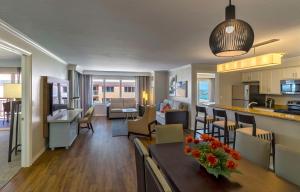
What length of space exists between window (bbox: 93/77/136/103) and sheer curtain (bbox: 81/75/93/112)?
47 cm

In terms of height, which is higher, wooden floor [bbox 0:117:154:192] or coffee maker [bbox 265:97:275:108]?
coffee maker [bbox 265:97:275:108]

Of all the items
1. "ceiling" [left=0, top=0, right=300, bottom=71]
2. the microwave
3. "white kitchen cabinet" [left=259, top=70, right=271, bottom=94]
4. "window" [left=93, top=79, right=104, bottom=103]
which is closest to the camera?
"ceiling" [left=0, top=0, right=300, bottom=71]

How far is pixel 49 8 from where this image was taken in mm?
2070

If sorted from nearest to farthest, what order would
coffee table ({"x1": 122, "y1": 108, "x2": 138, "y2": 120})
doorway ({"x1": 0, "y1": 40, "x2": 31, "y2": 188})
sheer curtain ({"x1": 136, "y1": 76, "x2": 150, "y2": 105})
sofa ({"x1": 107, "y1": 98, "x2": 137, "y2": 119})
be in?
doorway ({"x1": 0, "y1": 40, "x2": 31, "y2": 188}) → coffee table ({"x1": 122, "y1": 108, "x2": 138, "y2": 120}) → sofa ({"x1": 107, "y1": 98, "x2": 137, "y2": 119}) → sheer curtain ({"x1": 136, "y1": 76, "x2": 150, "y2": 105})

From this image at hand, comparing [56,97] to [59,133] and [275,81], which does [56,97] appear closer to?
[59,133]

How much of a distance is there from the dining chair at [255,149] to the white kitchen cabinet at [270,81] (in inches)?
177

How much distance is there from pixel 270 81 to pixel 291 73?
709 millimetres

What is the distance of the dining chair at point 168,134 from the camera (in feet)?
8.85

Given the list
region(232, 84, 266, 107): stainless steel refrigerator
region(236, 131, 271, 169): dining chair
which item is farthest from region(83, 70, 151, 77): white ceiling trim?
region(236, 131, 271, 169): dining chair

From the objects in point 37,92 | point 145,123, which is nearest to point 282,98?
point 145,123

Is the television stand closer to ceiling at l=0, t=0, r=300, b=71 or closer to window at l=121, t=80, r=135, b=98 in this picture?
ceiling at l=0, t=0, r=300, b=71

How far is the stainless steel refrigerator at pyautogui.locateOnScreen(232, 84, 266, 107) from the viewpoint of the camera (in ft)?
21.0

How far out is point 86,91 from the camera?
9.13 meters

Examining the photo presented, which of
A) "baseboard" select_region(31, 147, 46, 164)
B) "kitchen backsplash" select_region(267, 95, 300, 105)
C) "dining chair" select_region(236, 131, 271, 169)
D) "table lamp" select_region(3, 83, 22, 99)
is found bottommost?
"baseboard" select_region(31, 147, 46, 164)
